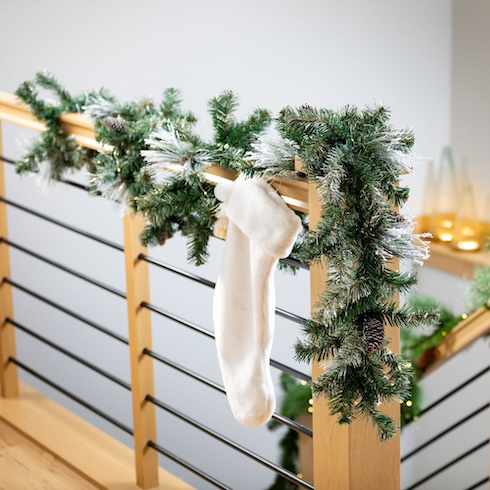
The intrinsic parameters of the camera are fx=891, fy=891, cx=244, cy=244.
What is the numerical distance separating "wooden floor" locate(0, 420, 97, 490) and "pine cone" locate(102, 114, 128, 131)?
0.87 meters

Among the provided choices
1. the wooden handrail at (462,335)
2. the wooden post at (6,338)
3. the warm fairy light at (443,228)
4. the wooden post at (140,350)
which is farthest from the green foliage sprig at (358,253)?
the warm fairy light at (443,228)

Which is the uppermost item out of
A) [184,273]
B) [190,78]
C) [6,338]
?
[190,78]

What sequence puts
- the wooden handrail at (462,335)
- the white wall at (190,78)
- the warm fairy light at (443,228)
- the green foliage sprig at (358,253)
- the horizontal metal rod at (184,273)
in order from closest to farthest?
the green foliage sprig at (358,253), the horizontal metal rod at (184,273), the wooden handrail at (462,335), the white wall at (190,78), the warm fairy light at (443,228)

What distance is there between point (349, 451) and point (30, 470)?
1041 millimetres

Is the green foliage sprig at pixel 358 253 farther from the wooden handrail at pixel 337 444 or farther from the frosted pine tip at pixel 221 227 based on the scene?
the frosted pine tip at pixel 221 227

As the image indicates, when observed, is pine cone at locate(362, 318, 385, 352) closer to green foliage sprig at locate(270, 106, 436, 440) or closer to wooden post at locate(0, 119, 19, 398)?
green foliage sprig at locate(270, 106, 436, 440)

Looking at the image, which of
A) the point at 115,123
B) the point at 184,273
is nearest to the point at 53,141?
the point at 115,123

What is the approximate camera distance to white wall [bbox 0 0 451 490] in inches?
151

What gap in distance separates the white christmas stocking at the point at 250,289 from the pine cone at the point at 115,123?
1.19 feet

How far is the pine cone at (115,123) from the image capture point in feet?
5.66

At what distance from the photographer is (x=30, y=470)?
2.15 metres

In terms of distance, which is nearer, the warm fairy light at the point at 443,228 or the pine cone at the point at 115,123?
the pine cone at the point at 115,123

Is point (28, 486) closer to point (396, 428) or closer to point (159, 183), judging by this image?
point (159, 183)

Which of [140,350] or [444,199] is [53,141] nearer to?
[140,350]
